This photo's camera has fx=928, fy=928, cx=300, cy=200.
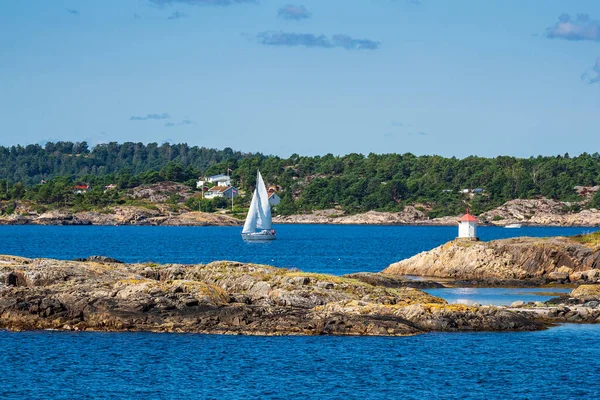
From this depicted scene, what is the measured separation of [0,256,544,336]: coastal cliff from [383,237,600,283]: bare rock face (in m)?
20.2

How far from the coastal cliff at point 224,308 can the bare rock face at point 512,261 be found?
20162mm

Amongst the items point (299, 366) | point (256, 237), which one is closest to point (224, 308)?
point (299, 366)

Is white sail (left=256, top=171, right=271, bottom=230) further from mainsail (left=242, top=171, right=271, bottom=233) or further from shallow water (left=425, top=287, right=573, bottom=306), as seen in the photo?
shallow water (left=425, top=287, right=573, bottom=306)

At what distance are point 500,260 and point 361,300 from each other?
25022 millimetres

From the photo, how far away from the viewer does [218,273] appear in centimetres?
5116

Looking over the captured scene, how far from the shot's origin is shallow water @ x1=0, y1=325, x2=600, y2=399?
3306cm

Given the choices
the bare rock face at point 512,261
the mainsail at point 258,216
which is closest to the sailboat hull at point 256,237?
the mainsail at point 258,216

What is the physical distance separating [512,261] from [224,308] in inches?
1201

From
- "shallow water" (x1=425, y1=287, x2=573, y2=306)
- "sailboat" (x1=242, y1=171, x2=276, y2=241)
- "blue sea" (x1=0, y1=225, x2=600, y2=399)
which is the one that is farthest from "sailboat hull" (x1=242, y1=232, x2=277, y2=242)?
"blue sea" (x1=0, y1=225, x2=600, y2=399)

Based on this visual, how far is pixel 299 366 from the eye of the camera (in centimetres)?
3638

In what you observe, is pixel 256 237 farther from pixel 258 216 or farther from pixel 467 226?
pixel 467 226

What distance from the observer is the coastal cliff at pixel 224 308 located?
42.3 meters

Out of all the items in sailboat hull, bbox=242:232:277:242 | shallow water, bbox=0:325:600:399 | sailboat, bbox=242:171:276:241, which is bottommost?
shallow water, bbox=0:325:600:399

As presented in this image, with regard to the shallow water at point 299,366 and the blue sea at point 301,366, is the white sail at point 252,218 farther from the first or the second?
the shallow water at point 299,366
